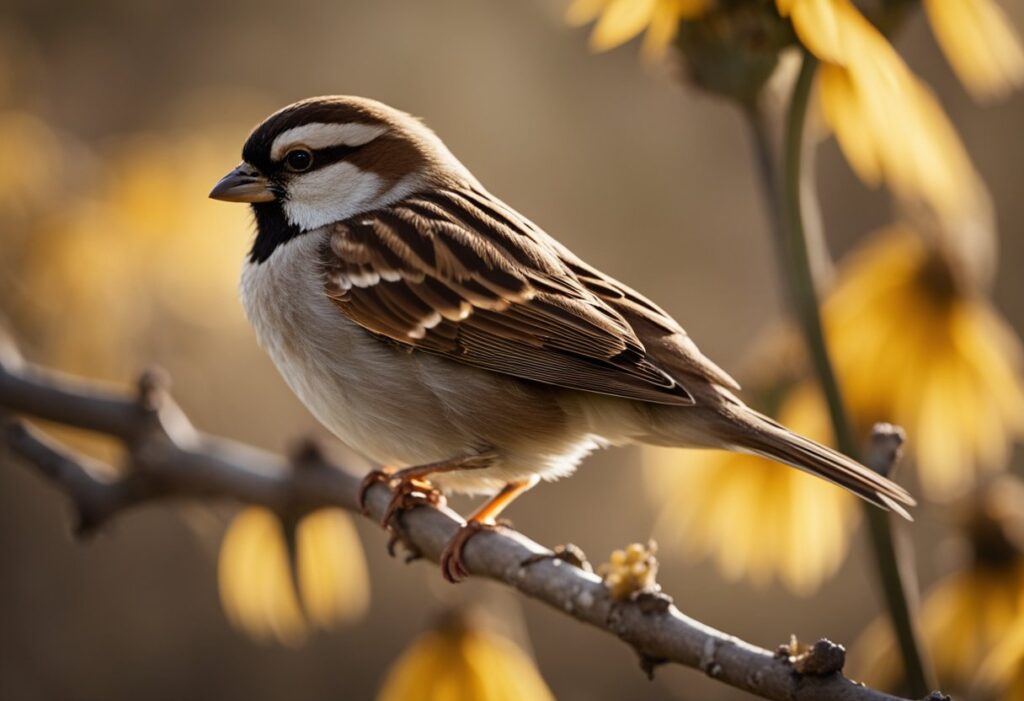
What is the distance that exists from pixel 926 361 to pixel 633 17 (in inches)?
48.5

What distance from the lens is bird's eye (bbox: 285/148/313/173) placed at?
288 cm

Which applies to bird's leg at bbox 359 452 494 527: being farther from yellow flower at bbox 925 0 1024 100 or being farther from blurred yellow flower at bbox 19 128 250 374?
yellow flower at bbox 925 0 1024 100

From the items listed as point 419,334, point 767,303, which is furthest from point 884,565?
point 767,303

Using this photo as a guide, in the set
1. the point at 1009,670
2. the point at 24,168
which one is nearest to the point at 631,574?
the point at 1009,670

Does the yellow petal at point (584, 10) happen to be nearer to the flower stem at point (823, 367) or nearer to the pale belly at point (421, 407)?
the flower stem at point (823, 367)

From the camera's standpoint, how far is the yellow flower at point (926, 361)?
2896 millimetres

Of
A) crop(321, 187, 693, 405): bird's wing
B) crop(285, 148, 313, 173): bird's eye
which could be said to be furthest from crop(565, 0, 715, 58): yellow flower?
crop(285, 148, 313, 173): bird's eye

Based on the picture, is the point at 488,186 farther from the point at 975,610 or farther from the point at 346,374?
the point at 975,610

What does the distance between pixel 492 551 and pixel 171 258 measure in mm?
1661

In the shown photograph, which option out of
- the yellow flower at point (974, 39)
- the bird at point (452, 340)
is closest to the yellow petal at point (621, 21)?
the yellow flower at point (974, 39)

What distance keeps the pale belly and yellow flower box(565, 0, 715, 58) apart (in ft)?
2.45

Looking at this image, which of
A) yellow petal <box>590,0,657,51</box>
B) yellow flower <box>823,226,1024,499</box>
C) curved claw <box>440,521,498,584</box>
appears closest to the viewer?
yellow petal <box>590,0,657,51</box>

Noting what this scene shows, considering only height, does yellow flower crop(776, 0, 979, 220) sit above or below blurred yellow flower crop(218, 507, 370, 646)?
above

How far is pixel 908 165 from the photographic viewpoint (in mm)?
2428
